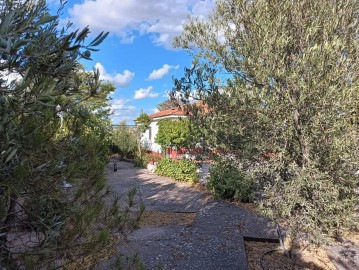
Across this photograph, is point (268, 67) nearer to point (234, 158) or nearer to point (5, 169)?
point (234, 158)

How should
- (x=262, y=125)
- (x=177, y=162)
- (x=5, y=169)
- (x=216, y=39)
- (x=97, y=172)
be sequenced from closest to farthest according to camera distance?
(x=5, y=169) → (x=97, y=172) → (x=262, y=125) → (x=216, y=39) → (x=177, y=162)

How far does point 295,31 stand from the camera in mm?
4359

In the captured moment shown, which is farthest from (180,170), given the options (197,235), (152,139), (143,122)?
(152,139)

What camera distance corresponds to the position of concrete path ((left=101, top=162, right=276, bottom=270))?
5.64 metres

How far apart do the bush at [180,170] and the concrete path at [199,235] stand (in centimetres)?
302

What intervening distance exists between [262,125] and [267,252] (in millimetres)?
3434

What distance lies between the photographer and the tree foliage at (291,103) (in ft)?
12.7

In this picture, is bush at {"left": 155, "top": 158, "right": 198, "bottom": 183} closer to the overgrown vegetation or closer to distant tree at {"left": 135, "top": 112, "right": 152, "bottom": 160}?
distant tree at {"left": 135, "top": 112, "right": 152, "bottom": 160}

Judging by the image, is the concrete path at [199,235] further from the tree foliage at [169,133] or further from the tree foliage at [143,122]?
the tree foliage at [143,122]

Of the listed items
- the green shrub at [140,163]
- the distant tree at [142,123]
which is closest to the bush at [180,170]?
the green shrub at [140,163]

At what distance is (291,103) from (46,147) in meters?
3.22

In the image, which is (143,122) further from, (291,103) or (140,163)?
(291,103)

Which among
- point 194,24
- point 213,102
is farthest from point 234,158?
point 194,24

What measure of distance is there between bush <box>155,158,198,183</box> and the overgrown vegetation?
11.8 meters
